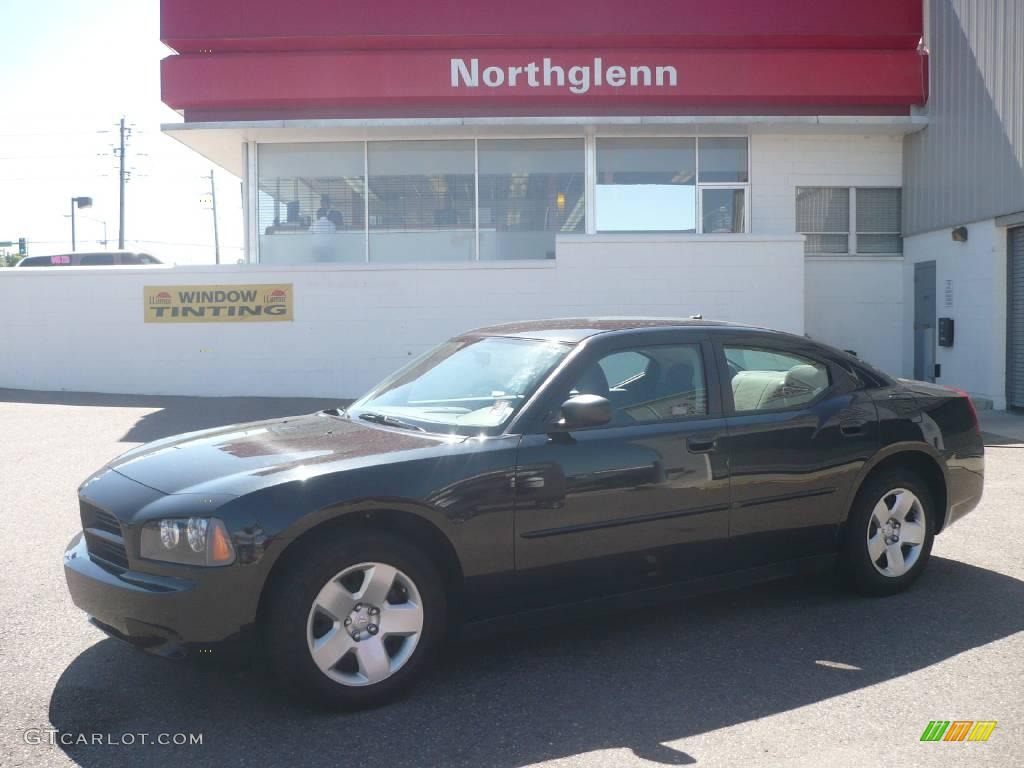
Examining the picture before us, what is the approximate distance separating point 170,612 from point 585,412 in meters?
1.90

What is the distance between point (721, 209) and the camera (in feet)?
59.8

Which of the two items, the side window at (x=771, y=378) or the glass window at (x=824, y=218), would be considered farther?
the glass window at (x=824, y=218)

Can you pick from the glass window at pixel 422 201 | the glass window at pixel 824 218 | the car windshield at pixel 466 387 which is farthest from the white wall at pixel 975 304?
the car windshield at pixel 466 387

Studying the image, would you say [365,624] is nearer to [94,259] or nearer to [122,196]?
[94,259]

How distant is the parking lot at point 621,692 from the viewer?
3.76 m

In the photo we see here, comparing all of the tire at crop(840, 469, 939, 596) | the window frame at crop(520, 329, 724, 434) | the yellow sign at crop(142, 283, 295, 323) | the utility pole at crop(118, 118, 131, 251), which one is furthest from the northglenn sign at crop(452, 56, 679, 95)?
the utility pole at crop(118, 118, 131, 251)

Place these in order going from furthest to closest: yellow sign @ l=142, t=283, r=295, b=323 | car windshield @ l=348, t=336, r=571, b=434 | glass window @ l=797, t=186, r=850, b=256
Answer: glass window @ l=797, t=186, r=850, b=256, yellow sign @ l=142, t=283, r=295, b=323, car windshield @ l=348, t=336, r=571, b=434

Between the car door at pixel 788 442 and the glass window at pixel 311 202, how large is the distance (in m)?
13.4

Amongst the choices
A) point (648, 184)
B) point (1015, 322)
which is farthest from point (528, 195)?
point (1015, 322)

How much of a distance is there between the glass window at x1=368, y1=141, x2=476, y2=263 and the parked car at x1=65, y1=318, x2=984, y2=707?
12.4 meters

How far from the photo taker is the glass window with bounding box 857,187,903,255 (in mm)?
18547

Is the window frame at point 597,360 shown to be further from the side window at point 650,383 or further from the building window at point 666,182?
the building window at point 666,182

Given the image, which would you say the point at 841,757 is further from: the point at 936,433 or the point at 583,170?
the point at 583,170

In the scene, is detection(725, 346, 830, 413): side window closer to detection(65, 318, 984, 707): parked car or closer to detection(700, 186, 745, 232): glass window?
detection(65, 318, 984, 707): parked car
